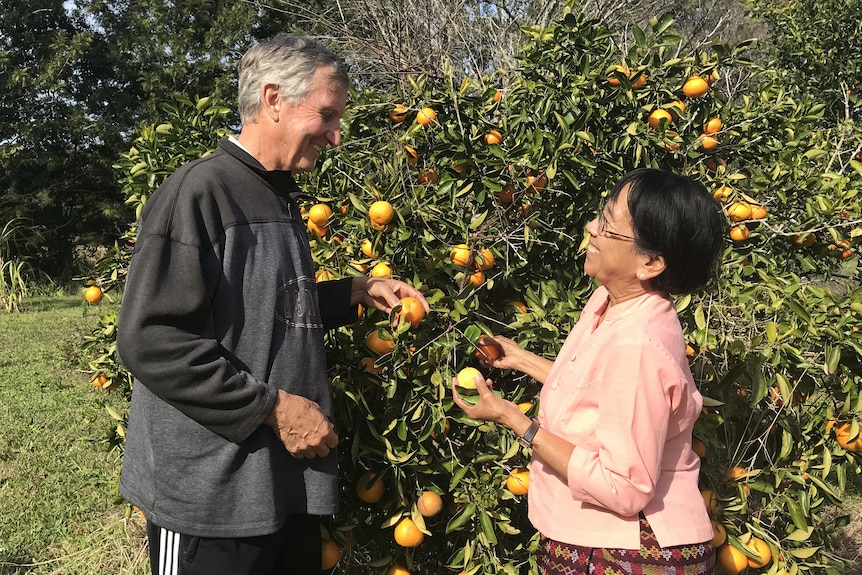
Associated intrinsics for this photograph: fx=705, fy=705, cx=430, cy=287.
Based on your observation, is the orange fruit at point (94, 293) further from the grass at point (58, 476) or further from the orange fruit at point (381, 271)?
the orange fruit at point (381, 271)

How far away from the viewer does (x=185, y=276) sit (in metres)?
1.31

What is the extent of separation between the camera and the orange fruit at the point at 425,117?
232 centimetres

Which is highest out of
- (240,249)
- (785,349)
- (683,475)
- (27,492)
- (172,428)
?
(240,249)

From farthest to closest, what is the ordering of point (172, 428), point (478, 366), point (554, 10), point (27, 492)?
1. point (554, 10)
2. point (27, 492)
3. point (478, 366)
4. point (172, 428)

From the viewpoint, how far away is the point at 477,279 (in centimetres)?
209

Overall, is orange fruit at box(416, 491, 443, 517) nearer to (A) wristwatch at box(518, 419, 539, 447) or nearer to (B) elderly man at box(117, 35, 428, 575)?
(B) elderly man at box(117, 35, 428, 575)

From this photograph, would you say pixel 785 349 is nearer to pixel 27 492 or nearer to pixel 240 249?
pixel 240 249

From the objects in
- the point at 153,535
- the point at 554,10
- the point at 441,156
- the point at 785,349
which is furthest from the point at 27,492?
the point at 554,10

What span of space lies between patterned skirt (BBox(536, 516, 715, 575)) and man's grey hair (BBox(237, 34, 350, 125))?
1.12m

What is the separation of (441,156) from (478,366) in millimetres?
687

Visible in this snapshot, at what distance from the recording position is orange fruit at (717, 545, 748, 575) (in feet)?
6.49

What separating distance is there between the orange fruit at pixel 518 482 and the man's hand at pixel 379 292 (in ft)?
1.71

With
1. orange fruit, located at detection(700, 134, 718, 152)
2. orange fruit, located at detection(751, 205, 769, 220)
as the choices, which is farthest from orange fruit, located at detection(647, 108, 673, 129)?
orange fruit, located at detection(751, 205, 769, 220)

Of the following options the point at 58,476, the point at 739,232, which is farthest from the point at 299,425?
the point at 58,476
